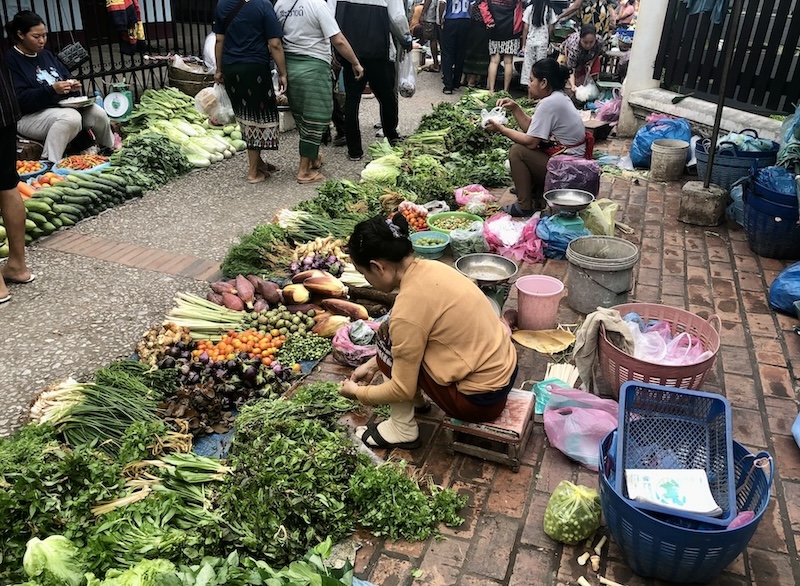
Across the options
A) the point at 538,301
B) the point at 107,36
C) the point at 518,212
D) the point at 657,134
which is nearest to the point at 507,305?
the point at 538,301

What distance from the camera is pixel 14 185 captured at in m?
5.11

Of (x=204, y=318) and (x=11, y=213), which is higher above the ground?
(x=11, y=213)

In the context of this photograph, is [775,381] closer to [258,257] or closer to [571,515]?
[571,515]

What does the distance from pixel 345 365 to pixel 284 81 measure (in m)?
4.10

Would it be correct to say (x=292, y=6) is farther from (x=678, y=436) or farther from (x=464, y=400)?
(x=678, y=436)

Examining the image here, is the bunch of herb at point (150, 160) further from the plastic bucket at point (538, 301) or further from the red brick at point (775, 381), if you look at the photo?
the red brick at point (775, 381)

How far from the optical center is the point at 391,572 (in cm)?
Answer: 286

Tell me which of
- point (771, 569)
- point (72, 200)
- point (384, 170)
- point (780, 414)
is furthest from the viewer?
point (384, 170)

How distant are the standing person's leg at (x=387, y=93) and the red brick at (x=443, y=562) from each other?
653cm

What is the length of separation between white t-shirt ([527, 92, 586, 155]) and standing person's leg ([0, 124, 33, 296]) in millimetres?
4445

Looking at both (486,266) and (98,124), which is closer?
(486,266)

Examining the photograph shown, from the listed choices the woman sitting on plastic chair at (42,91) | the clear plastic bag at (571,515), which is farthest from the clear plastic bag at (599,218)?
the woman sitting on plastic chair at (42,91)

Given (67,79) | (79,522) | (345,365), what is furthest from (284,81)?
(79,522)

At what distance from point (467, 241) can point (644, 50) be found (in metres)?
5.63
